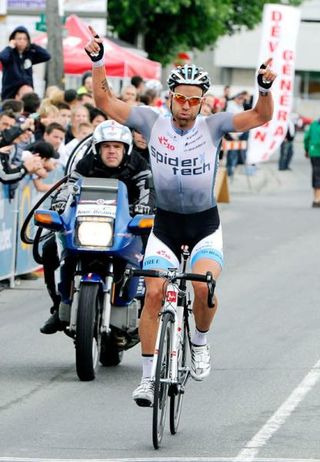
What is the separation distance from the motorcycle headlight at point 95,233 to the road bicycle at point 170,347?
1.81 metres

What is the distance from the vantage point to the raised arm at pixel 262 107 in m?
9.26

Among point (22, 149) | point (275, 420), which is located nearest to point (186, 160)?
point (275, 420)

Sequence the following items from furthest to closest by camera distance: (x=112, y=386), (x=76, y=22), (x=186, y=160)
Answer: (x=76, y=22), (x=112, y=386), (x=186, y=160)

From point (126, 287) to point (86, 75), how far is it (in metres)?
12.3

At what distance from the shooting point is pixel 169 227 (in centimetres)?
952

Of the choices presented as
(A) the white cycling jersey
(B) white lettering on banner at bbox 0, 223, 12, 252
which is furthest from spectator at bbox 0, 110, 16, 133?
(A) the white cycling jersey

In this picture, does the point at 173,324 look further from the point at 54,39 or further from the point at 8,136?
the point at 54,39

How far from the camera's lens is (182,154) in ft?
31.0

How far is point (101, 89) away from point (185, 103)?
59cm

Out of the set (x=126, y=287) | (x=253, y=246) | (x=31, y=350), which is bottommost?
(x=253, y=246)

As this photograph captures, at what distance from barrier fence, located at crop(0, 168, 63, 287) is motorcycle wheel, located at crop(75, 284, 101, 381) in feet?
16.0

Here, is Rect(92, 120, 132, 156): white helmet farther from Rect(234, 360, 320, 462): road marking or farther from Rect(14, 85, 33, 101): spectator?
Rect(14, 85, 33, 101): spectator

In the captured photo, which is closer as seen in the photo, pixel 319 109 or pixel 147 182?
pixel 147 182

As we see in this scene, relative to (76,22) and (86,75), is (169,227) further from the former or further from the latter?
(76,22)
